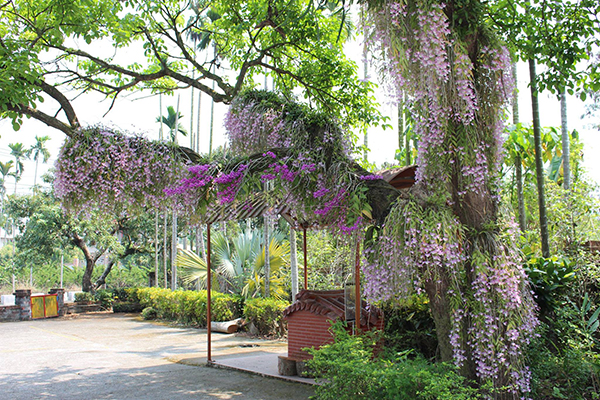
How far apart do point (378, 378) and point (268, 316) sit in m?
7.52

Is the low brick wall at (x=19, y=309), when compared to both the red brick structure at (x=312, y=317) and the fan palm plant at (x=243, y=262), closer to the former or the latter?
the fan palm plant at (x=243, y=262)

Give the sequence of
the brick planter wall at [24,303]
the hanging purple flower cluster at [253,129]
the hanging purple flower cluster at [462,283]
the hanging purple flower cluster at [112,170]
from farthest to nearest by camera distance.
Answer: the brick planter wall at [24,303], the hanging purple flower cluster at [253,129], the hanging purple flower cluster at [112,170], the hanging purple flower cluster at [462,283]

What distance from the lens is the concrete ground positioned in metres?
6.21

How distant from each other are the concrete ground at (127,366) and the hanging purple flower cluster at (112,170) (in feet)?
8.23

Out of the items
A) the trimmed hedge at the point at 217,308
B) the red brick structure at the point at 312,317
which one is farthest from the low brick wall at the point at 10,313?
the red brick structure at the point at 312,317

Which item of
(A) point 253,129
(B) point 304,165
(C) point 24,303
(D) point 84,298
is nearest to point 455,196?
(B) point 304,165

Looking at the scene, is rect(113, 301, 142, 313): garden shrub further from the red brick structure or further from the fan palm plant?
the red brick structure

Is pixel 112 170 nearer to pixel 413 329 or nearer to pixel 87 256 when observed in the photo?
pixel 413 329

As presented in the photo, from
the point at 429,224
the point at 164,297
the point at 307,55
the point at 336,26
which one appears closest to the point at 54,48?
the point at 307,55

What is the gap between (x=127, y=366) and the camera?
818 cm

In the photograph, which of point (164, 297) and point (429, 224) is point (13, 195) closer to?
point (164, 297)

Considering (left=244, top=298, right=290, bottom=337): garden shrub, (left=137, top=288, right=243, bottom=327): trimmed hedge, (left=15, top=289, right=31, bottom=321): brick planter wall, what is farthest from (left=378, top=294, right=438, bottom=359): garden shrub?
(left=15, top=289, right=31, bottom=321): brick planter wall

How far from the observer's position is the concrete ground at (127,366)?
245 inches

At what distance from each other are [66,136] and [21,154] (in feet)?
157
